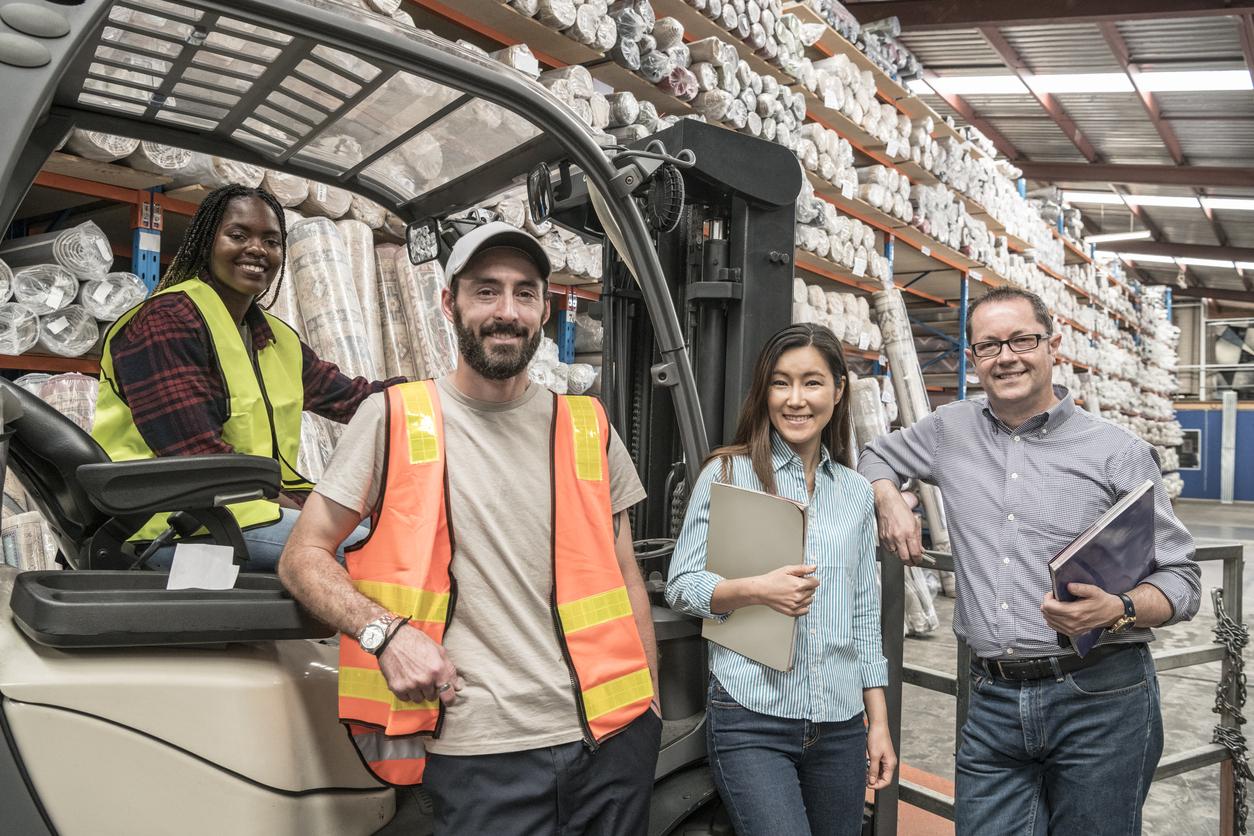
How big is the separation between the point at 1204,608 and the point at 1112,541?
29.9 feet

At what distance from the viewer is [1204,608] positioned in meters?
9.66

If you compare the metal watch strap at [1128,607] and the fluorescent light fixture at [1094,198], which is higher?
the fluorescent light fixture at [1094,198]

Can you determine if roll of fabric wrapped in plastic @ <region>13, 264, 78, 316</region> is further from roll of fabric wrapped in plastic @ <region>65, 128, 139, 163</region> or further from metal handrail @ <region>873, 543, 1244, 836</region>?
metal handrail @ <region>873, 543, 1244, 836</region>

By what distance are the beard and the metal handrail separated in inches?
71.7

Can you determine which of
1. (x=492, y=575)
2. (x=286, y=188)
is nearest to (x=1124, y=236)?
(x=286, y=188)

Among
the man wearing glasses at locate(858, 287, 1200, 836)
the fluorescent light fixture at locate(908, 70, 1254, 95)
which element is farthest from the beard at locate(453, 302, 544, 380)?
the fluorescent light fixture at locate(908, 70, 1254, 95)

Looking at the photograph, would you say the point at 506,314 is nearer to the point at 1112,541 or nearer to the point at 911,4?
the point at 1112,541

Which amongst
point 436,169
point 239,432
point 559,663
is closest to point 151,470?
point 239,432

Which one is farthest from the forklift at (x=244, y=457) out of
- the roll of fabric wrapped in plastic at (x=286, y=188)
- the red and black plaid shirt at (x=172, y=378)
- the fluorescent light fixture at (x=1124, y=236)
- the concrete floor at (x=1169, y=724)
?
the fluorescent light fixture at (x=1124, y=236)

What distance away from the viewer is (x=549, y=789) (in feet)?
5.95

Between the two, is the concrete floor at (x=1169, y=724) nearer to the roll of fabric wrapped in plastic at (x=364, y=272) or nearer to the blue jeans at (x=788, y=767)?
the blue jeans at (x=788, y=767)

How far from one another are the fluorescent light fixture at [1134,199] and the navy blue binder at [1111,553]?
19.0 meters

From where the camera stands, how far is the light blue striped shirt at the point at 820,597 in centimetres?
217

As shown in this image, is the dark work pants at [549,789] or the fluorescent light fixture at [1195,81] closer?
the dark work pants at [549,789]
